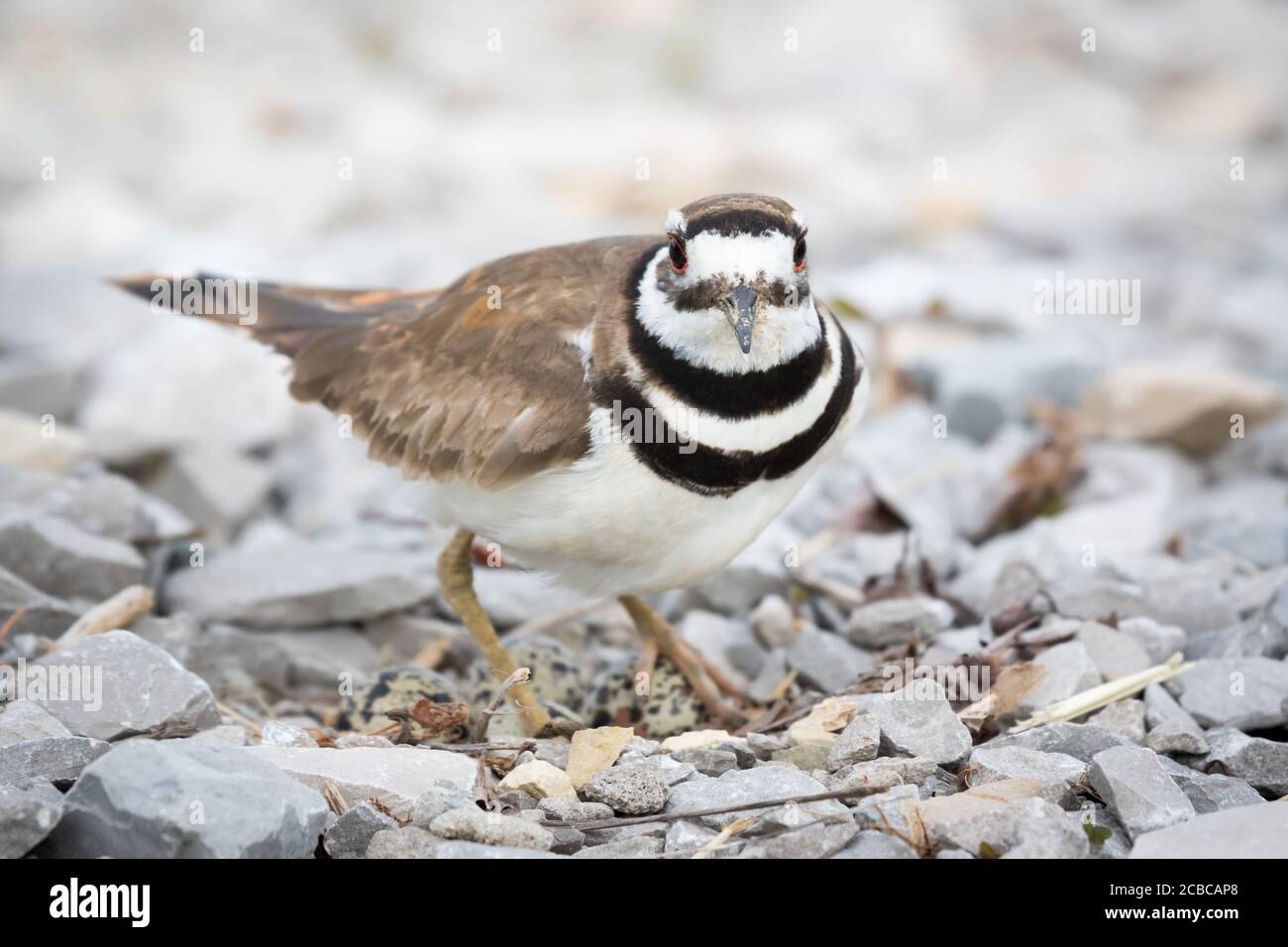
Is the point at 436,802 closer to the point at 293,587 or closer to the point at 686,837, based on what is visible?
the point at 686,837

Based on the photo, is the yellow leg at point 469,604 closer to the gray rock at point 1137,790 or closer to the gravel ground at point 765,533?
the gravel ground at point 765,533

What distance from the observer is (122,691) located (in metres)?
4.36

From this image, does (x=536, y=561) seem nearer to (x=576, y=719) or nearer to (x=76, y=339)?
(x=576, y=719)

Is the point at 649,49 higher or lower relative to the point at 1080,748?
higher

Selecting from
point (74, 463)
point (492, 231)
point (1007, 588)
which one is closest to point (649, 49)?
point (492, 231)

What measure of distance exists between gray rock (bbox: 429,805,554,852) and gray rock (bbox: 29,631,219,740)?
1119 mm

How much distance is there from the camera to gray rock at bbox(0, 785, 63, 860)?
132 inches

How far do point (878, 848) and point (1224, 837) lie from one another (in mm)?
801

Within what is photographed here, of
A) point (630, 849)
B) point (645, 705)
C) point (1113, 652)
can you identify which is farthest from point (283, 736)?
point (1113, 652)

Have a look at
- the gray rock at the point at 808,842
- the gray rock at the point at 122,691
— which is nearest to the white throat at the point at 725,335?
the gray rock at the point at 808,842

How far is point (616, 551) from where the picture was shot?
4.68 m

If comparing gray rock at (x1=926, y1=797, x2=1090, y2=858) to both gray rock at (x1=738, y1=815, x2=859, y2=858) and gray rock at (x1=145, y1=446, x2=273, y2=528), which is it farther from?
gray rock at (x1=145, y1=446, x2=273, y2=528)
